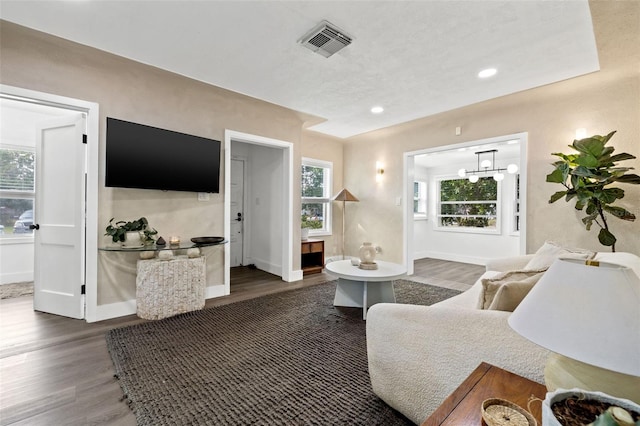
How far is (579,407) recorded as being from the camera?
66 centimetres

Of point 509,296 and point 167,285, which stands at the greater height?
point 509,296

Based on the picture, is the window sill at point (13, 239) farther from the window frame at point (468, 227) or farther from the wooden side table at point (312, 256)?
the window frame at point (468, 227)

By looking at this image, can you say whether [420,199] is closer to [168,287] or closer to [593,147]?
[593,147]

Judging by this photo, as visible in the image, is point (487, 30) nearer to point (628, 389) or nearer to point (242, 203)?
point (628, 389)

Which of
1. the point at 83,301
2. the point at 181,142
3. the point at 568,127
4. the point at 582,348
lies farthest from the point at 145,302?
the point at 568,127

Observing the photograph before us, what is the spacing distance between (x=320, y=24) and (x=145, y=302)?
309 cm

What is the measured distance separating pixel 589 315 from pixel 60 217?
4090 millimetres

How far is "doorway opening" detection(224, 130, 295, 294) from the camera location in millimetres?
4453

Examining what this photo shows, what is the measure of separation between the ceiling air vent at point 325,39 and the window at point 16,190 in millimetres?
4927

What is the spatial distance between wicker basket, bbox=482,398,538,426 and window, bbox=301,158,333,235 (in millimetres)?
4892

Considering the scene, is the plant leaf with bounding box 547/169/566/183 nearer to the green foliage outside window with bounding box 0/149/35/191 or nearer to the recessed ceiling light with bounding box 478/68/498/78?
the recessed ceiling light with bounding box 478/68/498/78

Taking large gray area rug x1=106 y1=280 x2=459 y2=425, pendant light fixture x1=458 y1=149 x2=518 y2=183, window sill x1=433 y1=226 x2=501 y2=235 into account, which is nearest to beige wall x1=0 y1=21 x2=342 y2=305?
large gray area rug x1=106 y1=280 x2=459 y2=425

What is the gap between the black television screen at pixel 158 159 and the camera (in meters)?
2.87

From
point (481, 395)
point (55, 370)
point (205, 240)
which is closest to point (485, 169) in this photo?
point (205, 240)
